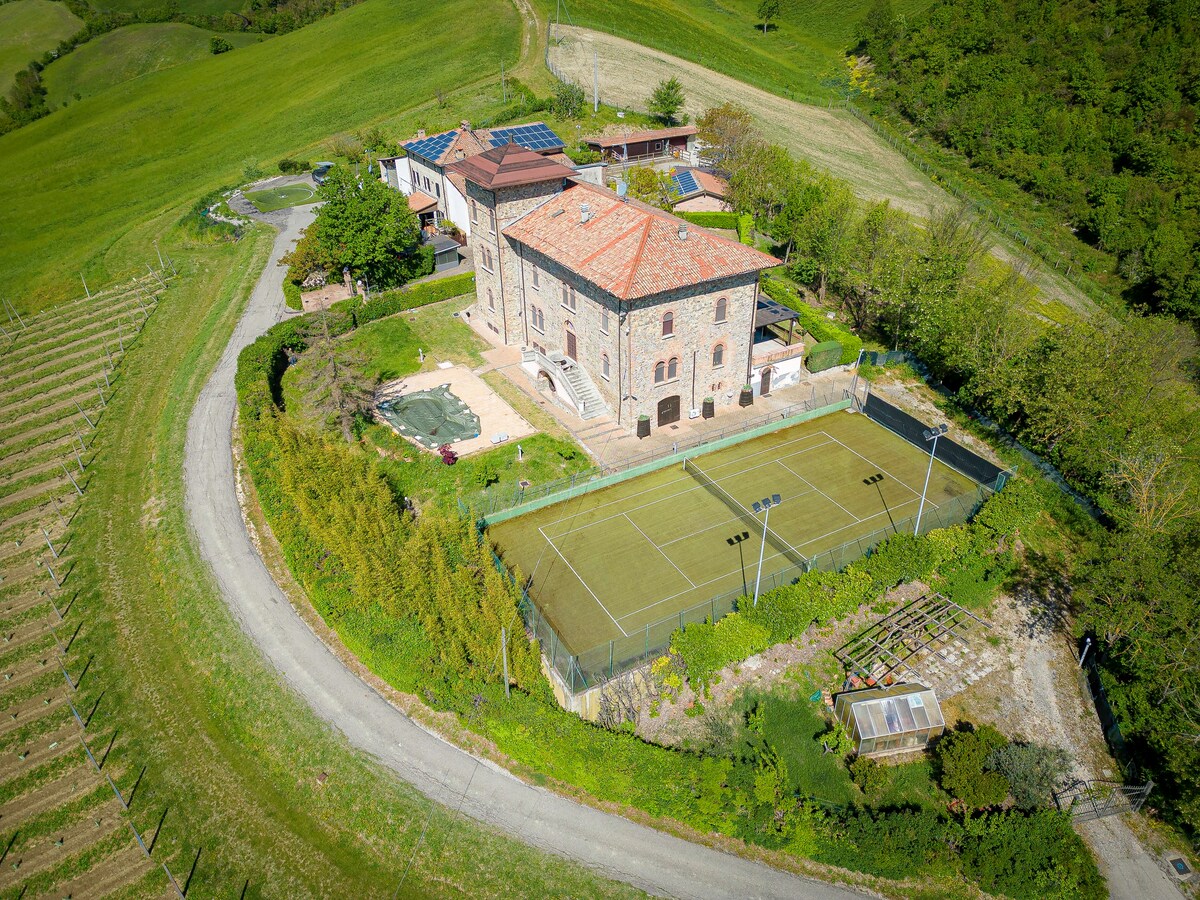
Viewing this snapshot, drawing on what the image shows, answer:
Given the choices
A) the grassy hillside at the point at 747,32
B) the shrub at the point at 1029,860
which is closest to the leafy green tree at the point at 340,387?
the shrub at the point at 1029,860

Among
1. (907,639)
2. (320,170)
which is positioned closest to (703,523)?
(907,639)

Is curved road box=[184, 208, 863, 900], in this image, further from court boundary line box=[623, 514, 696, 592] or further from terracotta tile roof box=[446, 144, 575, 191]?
terracotta tile roof box=[446, 144, 575, 191]

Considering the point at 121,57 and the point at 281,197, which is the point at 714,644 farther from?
the point at 121,57

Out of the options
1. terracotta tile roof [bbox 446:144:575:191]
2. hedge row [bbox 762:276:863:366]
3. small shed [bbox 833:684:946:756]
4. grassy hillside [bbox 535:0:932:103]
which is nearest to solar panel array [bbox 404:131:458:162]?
terracotta tile roof [bbox 446:144:575:191]

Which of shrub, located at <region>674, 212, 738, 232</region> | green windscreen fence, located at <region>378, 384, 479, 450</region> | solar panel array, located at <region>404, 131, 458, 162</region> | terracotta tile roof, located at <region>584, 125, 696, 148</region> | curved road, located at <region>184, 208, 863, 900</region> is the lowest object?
curved road, located at <region>184, 208, 863, 900</region>

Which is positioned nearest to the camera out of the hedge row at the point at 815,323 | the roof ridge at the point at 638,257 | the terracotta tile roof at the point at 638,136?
the roof ridge at the point at 638,257

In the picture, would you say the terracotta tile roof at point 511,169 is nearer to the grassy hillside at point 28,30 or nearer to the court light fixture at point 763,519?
the court light fixture at point 763,519

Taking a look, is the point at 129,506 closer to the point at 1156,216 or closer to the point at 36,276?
the point at 36,276
